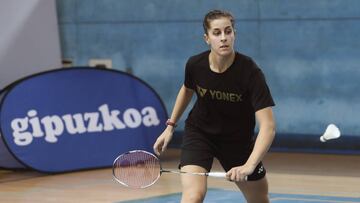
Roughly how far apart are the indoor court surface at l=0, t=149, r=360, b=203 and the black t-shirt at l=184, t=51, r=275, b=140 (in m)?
2.15

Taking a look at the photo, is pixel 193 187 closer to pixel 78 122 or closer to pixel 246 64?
pixel 246 64

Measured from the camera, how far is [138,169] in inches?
217

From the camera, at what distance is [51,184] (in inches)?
346

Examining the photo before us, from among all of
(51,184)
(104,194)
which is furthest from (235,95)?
(51,184)

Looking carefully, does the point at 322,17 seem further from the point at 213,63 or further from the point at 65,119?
the point at 213,63

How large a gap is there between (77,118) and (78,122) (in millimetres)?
50

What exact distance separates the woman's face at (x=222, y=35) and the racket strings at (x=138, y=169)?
0.86 m

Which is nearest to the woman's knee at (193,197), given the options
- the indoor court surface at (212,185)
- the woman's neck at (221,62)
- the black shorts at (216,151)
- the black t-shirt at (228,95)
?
the black shorts at (216,151)

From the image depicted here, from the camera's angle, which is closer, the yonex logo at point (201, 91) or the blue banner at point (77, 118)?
the yonex logo at point (201, 91)

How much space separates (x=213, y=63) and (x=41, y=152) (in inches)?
169

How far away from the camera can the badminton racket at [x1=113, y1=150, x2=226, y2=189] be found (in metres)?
5.47

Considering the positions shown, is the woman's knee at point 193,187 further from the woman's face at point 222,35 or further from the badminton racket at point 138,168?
the woman's face at point 222,35

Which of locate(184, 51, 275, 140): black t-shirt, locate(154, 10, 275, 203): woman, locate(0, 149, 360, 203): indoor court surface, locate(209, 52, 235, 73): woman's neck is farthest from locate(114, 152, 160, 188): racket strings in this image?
locate(0, 149, 360, 203): indoor court surface

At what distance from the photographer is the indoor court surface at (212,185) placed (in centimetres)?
780
